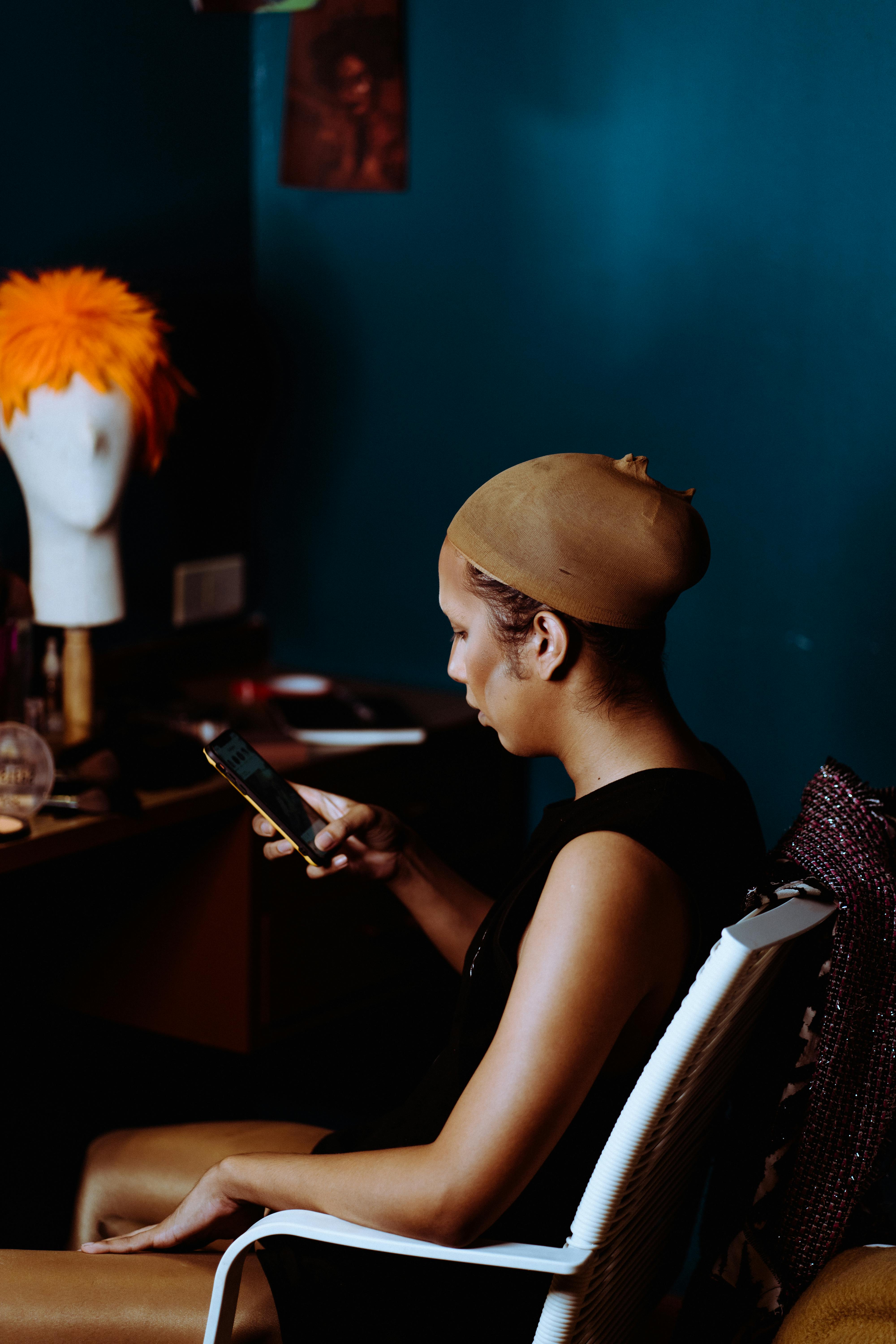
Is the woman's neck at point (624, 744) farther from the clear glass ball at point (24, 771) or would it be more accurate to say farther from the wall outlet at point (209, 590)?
the wall outlet at point (209, 590)

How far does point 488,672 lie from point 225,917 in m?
0.79

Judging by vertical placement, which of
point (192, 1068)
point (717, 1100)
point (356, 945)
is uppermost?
point (717, 1100)

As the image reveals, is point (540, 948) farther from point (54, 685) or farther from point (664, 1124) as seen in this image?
point (54, 685)

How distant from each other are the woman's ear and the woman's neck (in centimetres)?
5

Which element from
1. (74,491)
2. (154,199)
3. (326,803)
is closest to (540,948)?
(326,803)

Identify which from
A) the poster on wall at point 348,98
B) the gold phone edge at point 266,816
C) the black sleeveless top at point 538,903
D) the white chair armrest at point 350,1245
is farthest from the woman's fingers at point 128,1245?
the poster on wall at point 348,98

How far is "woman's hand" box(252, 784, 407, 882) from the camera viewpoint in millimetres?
1386

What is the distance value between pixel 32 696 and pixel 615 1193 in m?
1.28

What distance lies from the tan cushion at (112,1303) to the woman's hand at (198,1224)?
28 mm

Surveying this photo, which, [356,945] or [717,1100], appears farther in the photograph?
[356,945]

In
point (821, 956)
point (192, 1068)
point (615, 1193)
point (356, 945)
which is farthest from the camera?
point (192, 1068)

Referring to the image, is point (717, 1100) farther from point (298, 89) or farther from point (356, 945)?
point (298, 89)

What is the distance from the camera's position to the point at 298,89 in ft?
7.61

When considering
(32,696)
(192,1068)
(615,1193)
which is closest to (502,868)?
(192,1068)
